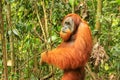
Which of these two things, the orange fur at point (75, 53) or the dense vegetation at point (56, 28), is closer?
the orange fur at point (75, 53)

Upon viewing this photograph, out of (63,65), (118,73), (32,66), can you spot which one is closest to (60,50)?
(63,65)

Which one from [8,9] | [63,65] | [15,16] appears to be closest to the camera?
[8,9]

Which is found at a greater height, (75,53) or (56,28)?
(56,28)

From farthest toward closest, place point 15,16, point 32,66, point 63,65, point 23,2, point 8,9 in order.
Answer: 1. point 32,66
2. point 15,16
3. point 23,2
4. point 63,65
5. point 8,9

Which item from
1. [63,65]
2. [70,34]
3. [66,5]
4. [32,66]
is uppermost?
[66,5]

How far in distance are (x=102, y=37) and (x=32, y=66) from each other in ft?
4.16

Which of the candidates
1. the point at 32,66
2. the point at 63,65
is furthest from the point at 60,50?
the point at 32,66

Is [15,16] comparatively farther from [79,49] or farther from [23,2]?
[79,49]

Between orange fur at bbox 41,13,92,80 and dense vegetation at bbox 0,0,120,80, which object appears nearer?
orange fur at bbox 41,13,92,80

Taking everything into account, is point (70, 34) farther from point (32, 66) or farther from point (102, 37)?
point (32, 66)

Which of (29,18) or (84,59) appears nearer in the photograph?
(84,59)

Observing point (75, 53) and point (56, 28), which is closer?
point (75, 53)

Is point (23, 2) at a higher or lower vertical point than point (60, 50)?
higher

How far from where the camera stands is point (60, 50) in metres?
3.47
